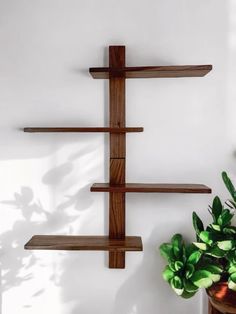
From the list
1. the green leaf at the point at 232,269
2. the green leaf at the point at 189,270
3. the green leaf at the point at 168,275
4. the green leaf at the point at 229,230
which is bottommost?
the green leaf at the point at 168,275

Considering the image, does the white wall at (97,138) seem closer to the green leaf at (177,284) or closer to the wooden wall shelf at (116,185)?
the wooden wall shelf at (116,185)

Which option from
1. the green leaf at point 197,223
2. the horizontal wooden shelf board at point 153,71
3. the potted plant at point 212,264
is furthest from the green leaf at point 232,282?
the horizontal wooden shelf board at point 153,71

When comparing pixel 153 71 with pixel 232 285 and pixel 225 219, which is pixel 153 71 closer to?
pixel 225 219

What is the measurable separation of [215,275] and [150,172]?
0.54m

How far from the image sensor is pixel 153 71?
1.36m

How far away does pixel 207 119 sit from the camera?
1.48 m

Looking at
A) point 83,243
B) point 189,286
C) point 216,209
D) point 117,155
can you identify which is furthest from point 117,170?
point 189,286

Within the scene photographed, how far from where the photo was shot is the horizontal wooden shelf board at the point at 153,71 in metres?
1.32

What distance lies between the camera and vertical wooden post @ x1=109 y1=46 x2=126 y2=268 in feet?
4.84

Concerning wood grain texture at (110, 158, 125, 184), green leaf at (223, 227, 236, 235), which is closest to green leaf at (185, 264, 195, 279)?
green leaf at (223, 227, 236, 235)

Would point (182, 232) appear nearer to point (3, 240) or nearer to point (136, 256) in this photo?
point (136, 256)

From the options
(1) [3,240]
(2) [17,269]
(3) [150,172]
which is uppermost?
(3) [150,172]

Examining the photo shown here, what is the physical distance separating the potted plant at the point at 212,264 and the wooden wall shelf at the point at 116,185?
157mm

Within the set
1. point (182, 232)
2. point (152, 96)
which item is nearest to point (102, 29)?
point (152, 96)
